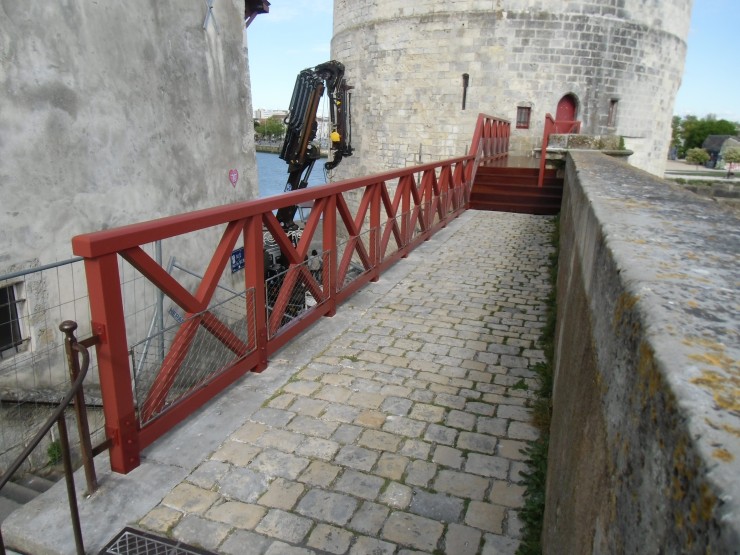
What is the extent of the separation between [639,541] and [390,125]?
19.8 meters

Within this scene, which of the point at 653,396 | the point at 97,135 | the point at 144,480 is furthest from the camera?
the point at 97,135

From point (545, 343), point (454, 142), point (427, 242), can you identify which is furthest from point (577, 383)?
point (454, 142)

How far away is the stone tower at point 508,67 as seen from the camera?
1745cm

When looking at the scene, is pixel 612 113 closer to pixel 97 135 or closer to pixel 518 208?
pixel 518 208

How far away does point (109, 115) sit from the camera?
18.1 ft

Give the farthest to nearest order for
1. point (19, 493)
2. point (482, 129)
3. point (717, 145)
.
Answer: point (717, 145), point (482, 129), point (19, 493)

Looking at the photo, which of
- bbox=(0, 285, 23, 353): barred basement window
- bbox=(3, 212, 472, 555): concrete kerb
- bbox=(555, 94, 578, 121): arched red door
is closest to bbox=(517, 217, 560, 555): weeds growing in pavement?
bbox=(3, 212, 472, 555): concrete kerb

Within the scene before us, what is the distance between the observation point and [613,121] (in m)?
19.1

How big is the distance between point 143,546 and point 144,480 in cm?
44

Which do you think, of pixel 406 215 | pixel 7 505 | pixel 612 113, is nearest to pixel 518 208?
pixel 406 215

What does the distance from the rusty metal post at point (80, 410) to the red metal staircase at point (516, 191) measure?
9453mm

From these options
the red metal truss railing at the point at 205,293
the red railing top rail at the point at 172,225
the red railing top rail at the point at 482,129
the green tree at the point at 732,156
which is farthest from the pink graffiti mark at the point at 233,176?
the green tree at the point at 732,156

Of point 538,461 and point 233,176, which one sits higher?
point 233,176

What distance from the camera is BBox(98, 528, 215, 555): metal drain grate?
2.22m
